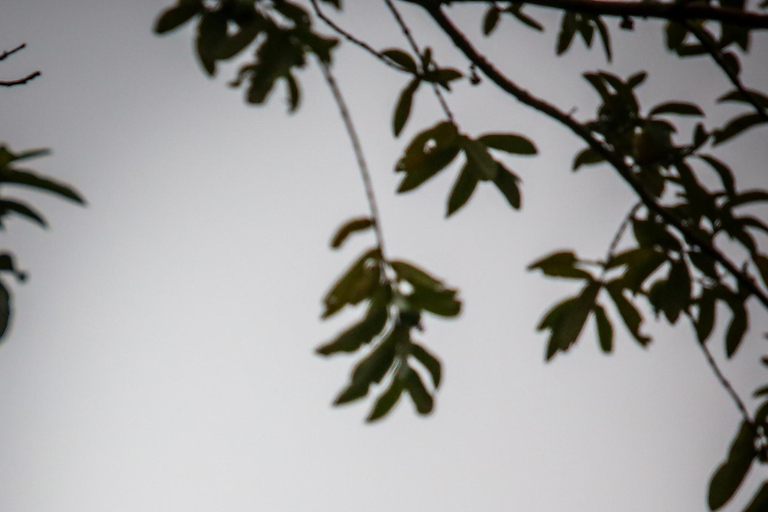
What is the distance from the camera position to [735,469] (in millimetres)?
1211

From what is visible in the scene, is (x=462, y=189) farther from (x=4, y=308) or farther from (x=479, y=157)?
(x=4, y=308)

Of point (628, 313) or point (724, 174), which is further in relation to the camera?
point (724, 174)

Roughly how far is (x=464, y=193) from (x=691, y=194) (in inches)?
23.6

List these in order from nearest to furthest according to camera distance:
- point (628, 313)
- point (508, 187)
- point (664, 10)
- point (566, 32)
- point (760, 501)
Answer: point (664, 10)
point (760, 501)
point (508, 187)
point (628, 313)
point (566, 32)

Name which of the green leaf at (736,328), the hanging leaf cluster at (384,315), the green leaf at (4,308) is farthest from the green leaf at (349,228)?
the green leaf at (736,328)

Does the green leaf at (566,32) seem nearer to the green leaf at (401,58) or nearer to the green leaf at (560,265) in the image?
the green leaf at (401,58)

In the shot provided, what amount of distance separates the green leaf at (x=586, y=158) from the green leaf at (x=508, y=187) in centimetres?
49

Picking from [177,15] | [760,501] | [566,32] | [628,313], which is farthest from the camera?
[566,32]

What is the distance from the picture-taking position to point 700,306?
4.75ft

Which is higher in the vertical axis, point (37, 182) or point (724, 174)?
point (37, 182)

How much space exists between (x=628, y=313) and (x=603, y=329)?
0.36 ft

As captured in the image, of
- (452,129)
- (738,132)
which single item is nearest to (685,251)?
(738,132)

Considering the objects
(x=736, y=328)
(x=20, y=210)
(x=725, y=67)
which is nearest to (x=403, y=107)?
(x=725, y=67)

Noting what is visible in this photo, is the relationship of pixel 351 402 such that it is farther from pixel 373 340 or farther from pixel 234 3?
pixel 234 3
